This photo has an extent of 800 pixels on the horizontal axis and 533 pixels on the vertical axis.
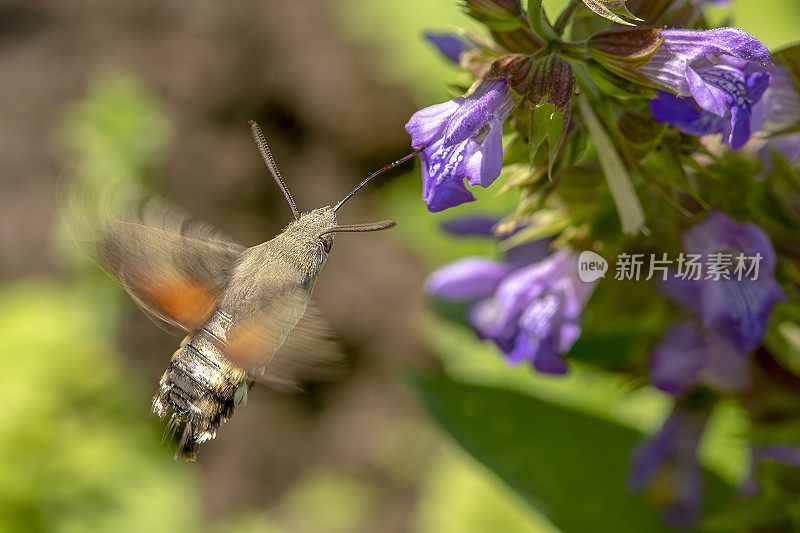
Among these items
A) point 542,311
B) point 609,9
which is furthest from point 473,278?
point 609,9

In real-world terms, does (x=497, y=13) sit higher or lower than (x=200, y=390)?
higher

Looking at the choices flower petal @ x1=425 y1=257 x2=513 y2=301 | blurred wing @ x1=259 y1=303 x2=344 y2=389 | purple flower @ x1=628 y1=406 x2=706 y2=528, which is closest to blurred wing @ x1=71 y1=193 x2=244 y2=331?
blurred wing @ x1=259 y1=303 x2=344 y2=389

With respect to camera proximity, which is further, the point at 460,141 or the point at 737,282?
the point at 737,282

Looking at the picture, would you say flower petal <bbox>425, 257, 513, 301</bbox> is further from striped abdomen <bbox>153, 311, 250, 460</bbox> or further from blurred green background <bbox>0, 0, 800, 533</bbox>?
blurred green background <bbox>0, 0, 800, 533</bbox>

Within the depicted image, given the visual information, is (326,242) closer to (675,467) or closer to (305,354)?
(305,354)

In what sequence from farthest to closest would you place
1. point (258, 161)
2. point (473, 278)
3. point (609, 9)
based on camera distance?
point (258, 161), point (473, 278), point (609, 9)

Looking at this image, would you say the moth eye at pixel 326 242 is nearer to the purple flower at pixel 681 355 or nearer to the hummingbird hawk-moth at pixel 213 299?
the hummingbird hawk-moth at pixel 213 299

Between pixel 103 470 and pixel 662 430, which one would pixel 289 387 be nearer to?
pixel 662 430
